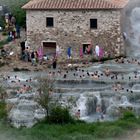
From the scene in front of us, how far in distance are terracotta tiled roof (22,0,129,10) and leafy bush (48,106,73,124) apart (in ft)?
47.6

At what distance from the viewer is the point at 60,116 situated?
3794 centimetres

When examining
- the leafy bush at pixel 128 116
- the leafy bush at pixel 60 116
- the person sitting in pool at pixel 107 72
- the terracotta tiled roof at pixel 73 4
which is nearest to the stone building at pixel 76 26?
the terracotta tiled roof at pixel 73 4

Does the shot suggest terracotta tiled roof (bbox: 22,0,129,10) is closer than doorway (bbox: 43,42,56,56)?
Yes

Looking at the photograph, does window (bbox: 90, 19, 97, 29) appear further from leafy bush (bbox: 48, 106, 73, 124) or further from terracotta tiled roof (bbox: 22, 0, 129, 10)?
leafy bush (bbox: 48, 106, 73, 124)

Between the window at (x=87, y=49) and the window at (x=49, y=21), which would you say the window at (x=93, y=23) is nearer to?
the window at (x=87, y=49)

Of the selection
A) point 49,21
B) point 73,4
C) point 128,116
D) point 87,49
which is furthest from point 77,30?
point 128,116

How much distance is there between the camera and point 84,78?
45469mm

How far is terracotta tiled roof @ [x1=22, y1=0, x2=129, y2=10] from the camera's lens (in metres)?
50.8

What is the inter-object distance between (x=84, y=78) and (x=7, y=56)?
28.0 feet

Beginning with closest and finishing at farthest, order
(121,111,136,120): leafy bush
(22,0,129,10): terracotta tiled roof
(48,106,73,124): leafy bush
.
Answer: (48,106,73,124): leafy bush, (121,111,136,120): leafy bush, (22,0,129,10): terracotta tiled roof

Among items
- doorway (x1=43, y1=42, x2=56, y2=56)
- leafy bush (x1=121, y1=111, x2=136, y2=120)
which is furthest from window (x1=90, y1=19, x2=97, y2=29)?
leafy bush (x1=121, y1=111, x2=136, y2=120)

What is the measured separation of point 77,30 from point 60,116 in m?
14.8

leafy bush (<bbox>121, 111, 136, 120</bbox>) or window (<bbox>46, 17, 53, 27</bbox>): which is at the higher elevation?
window (<bbox>46, 17, 53, 27</bbox>)

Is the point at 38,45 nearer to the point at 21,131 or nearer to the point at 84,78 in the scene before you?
the point at 84,78
